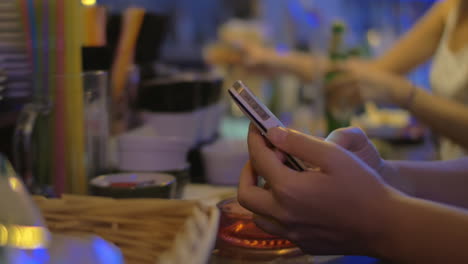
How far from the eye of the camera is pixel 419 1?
420 cm

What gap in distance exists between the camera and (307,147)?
0.53 m

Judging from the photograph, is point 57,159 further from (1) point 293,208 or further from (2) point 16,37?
(1) point 293,208

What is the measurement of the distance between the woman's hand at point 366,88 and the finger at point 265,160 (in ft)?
3.58

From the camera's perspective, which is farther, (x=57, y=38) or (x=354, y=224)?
(x=57, y=38)

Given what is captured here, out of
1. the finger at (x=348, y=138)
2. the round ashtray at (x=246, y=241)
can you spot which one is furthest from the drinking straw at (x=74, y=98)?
the finger at (x=348, y=138)

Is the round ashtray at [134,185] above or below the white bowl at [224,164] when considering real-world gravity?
above

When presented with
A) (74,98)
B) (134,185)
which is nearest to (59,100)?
(74,98)

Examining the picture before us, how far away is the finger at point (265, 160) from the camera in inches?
21.4

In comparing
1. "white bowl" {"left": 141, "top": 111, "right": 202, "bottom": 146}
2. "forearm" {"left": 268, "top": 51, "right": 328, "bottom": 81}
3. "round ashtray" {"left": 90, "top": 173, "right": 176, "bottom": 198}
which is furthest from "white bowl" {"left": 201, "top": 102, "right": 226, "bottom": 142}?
"forearm" {"left": 268, "top": 51, "right": 328, "bottom": 81}

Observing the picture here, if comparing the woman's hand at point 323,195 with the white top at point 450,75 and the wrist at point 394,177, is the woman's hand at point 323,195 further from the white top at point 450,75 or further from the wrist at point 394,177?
the white top at point 450,75

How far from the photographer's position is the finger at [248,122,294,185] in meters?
0.54

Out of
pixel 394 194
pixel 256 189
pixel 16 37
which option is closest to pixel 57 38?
pixel 16 37

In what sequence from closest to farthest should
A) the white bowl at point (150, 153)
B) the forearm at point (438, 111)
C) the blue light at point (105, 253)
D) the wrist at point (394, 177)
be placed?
1. the blue light at point (105, 253)
2. the wrist at point (394, 177)
3. the white bowl at point (150, 153)
4. the forearm at point (438, 111)

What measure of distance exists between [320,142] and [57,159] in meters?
0.40
